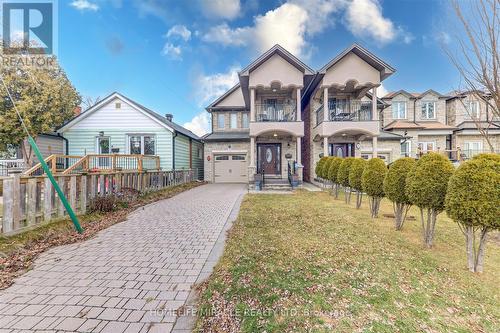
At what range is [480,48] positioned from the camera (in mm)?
5629

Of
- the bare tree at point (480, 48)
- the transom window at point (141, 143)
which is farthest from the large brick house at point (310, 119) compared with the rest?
the bare tree at point (480, 48)

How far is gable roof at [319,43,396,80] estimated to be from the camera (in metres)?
13.9

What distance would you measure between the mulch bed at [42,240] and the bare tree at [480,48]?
10.3 m

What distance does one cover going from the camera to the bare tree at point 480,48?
5.25 m

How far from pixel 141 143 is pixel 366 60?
15.9 metres

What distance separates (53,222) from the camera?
230 inches

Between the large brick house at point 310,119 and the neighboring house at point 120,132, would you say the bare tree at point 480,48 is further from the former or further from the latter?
the neighboring house at point 120,132

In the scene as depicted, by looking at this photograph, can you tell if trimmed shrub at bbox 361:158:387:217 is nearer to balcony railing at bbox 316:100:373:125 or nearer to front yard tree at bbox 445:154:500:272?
front yard tree at bbox 445:154:500:272

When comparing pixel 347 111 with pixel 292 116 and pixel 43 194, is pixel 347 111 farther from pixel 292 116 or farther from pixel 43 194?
pixel 43 194

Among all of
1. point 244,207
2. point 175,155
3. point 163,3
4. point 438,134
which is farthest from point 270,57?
point 438,134

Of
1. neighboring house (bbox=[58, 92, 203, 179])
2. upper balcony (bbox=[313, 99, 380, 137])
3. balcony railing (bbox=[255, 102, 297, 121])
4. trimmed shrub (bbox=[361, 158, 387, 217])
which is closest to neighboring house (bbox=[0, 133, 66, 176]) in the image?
neighboring house (bbox=[58, 92, 203, 179])

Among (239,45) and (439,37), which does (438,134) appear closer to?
(439,37)

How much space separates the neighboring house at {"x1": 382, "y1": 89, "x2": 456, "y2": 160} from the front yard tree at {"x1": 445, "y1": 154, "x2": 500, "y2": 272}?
19.6 metres
